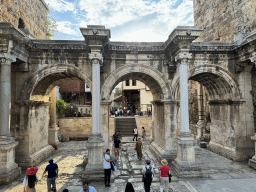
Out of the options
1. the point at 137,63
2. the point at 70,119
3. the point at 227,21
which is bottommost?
the point at 70,119

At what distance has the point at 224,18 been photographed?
10.2m

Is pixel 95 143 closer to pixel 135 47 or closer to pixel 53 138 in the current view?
pixel 135 47

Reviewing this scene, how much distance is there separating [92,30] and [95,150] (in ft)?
17.1

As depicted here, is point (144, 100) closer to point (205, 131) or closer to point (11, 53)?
point (205, 131)

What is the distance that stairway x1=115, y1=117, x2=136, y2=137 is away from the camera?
16.8 metres

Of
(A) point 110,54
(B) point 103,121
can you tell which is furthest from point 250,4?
(B) point 103,121

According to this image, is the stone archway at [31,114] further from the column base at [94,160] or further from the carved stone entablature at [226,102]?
the carved stone entablature at [226,102]

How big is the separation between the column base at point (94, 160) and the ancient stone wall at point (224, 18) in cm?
941

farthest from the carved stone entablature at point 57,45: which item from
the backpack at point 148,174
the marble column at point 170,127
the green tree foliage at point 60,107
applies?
the green tree foliage at point 60,107

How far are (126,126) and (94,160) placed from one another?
1081cm

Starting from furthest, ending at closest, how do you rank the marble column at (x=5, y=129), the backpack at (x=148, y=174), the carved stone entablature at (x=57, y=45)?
1. the carved stone entablature at (x=57, y=45)
2. the marble column at (x=5, y=129)
3. the backpack at (x=148, y=174)

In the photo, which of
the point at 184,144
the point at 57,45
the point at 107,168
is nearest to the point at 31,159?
the point at 107,168

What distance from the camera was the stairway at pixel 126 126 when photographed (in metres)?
16.8

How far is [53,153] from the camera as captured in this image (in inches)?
432
